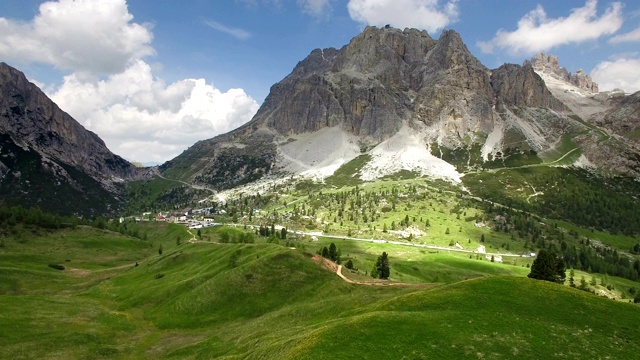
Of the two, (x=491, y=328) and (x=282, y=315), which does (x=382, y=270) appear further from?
(x=491, y=328)

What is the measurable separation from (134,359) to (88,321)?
77.9ft

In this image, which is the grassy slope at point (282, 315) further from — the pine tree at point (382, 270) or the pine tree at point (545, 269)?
the pine tree at point (545, 269)

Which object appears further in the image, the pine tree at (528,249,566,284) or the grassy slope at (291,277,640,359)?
the pine tree at (528,249,566,284)

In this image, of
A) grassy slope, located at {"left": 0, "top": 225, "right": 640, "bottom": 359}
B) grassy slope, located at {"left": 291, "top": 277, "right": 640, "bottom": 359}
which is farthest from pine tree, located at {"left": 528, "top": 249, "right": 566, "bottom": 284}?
grassy slope, located at {"left": 291, "top": 277, "right": 640, "bottom": 359}

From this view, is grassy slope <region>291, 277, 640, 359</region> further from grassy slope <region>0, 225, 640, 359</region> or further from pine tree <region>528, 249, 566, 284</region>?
pine tree <region>528, 249, 566, 284</region>

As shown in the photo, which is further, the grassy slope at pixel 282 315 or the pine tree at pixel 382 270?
the pine tree at pixel 382 270

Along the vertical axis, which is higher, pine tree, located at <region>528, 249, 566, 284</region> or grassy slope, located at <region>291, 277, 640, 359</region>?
pine tree, located at <region>528, 249, 566, 284</region>

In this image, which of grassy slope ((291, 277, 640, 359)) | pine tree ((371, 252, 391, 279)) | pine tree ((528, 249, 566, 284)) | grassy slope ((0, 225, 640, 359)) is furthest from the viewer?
pine tree ((371, 252, 391, 279))

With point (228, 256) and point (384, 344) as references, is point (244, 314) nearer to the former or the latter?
point (228, 256)

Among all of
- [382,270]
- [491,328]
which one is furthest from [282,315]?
[382,270]

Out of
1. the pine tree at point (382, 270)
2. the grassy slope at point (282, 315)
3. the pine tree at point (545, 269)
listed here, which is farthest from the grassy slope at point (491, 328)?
the pine tree at point (382, 270)

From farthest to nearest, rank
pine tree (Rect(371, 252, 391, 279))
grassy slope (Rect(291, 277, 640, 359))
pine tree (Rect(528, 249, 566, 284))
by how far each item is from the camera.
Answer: pine tree (Rect(371, 252, 391, 279)), pine tree (Rect(528, 249, 566, 284)), grassy slope (Rect(291, 277, 640, 359))

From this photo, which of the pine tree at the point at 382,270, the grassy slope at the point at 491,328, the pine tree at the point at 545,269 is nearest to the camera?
the grassy slope at the point at 491,328

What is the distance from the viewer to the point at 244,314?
271 ft
